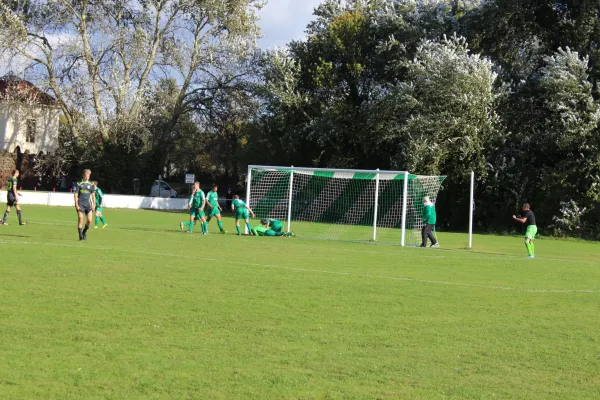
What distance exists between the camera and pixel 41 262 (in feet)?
50.7

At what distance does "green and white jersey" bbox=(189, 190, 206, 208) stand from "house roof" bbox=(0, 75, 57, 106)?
110 ft

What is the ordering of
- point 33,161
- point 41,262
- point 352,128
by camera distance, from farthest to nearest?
point 33,161 → point 352,128 → point 41,262

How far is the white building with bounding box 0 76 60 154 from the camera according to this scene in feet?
184

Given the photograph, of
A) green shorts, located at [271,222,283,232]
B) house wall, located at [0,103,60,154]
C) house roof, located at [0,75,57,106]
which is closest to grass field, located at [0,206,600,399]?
green shorts, located at [271,222,283,232]

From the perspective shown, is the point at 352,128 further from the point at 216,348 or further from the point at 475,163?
the point at 216,348

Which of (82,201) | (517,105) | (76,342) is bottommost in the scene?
(76,342)

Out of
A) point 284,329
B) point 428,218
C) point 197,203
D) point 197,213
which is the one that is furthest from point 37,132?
point 284,329

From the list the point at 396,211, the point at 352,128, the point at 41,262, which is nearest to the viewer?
the point at 41,262

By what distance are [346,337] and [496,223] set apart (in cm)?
3520

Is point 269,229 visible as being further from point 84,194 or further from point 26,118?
point 26,118

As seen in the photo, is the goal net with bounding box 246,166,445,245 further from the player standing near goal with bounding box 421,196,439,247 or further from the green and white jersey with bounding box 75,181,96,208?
the green and white jersey with bounding box 75,181,96,208

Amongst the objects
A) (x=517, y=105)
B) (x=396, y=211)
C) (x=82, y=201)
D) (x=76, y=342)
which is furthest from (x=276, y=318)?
(x=517, y=105)

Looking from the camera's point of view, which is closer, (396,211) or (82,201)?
(82,201)

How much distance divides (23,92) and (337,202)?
94.2ft
